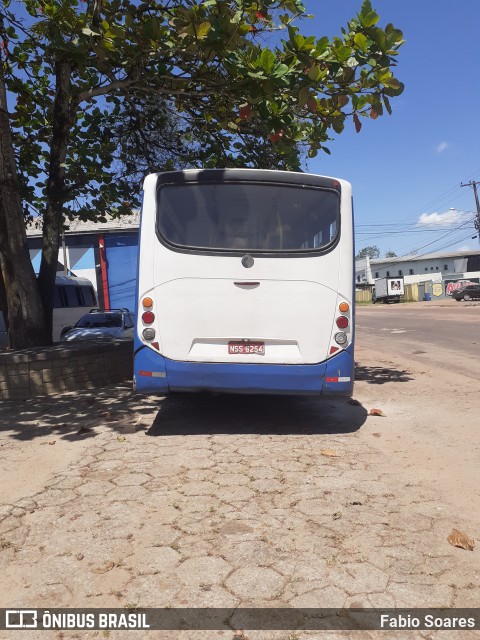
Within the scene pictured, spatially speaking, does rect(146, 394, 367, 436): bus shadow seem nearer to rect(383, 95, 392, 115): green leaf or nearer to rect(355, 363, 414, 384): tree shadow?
rect(355, 363, 414, 384): tree shadow

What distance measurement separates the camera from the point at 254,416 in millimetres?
6730

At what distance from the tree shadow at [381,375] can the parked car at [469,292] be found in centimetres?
4078

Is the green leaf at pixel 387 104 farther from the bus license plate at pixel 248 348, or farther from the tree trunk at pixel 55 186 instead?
the tree trunk at pixel 55 186

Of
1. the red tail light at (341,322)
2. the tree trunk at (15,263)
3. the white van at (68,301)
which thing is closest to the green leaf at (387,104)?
the red tail light at (341,322)

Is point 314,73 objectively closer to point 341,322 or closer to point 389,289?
point 341,322

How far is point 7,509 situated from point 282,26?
300 inches

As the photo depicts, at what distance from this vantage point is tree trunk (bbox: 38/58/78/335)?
8767 mm

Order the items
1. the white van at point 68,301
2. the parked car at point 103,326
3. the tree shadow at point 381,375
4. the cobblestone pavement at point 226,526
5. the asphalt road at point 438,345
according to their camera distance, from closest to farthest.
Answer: the cobblestone pavement at point 226,526 → the tree shadow at point 381,375 → the asphalt road at point 438,345 → the parked car at point 103,326 → the white van at point 68,301

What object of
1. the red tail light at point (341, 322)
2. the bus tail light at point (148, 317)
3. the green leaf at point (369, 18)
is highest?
the green leaf at point (369, 18)

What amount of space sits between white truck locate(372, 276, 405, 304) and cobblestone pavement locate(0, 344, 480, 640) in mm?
53027

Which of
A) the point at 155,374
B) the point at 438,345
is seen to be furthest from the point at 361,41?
the point at 438,345

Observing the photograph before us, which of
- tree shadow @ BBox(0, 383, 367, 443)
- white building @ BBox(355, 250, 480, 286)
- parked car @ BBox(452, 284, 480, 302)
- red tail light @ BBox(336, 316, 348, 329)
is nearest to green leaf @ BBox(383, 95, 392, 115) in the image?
red tail light @ BBox(336, 316, 348, 329)

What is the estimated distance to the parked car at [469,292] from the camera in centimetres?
4753

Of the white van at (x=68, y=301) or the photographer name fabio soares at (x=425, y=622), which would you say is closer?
the photographer name fabio soares at (x=425, y=622)
